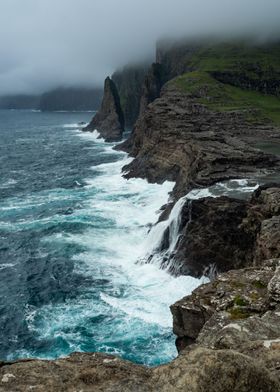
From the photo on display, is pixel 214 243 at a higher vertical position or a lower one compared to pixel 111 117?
lower

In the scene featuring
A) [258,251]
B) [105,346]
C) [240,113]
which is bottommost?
[105,346]

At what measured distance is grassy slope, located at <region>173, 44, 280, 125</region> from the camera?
11806 centimetres

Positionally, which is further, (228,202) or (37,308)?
(228,202)

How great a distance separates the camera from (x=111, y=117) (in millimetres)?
179500

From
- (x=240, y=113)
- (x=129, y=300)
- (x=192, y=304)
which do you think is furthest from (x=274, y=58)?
(x=192, y=304)

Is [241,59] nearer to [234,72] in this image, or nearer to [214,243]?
[234,72]

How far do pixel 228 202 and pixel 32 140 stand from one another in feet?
492

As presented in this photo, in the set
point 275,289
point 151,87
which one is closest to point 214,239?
point 275,289

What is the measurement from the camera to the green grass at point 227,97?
111m

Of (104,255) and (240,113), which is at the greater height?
(240,113)

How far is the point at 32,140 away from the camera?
616ft

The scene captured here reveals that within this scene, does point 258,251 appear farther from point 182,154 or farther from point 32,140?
point 32,140

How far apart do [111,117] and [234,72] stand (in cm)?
5174

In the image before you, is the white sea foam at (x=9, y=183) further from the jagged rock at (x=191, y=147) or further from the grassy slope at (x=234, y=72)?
the grassy slope at (x=234, y=72)
